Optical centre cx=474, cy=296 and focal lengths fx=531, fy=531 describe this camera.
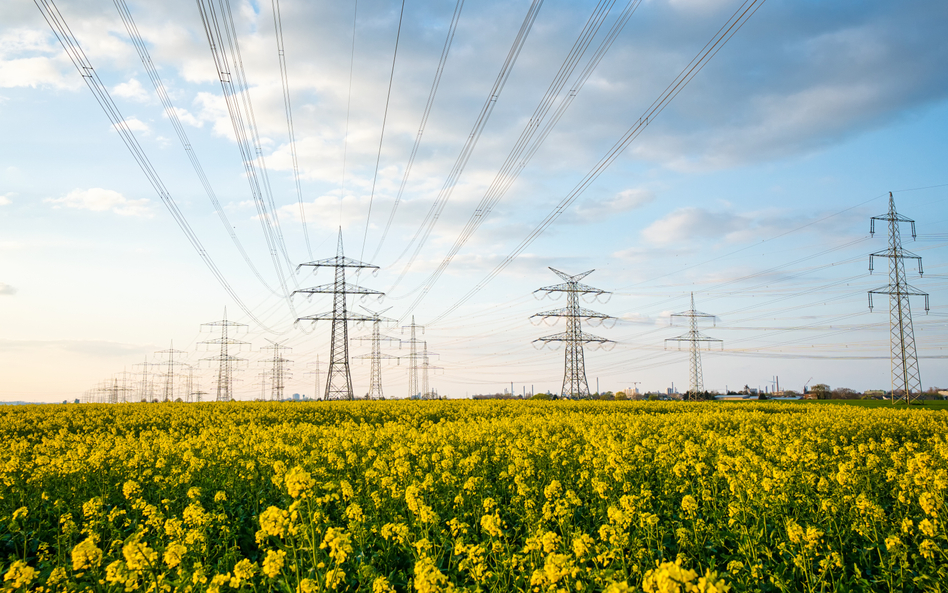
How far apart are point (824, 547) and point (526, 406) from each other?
22061 millimetres

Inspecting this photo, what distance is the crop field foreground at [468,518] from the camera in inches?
172

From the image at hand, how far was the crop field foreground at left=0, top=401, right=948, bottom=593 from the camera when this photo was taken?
4.36 m

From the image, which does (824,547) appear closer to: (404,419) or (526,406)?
(404,419)

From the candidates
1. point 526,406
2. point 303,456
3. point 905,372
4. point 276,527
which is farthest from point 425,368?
point 276,527

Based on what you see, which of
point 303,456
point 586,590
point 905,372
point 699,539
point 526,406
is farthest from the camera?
point 905,372

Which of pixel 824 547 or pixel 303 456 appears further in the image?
pixel 303 456

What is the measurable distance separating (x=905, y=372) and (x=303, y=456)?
51.0 metres

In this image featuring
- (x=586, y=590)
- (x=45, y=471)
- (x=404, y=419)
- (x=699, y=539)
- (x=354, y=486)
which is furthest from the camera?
(x=404, y=419)

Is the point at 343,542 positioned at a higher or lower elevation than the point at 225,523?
higher

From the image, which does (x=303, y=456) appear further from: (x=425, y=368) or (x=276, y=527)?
(x=425, y=368)

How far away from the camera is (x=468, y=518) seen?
6.75m

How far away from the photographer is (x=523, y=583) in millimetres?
4301

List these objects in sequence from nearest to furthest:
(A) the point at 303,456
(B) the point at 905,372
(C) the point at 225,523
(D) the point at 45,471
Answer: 1. (C) the point at 225,523
2. (D) the point at 45,471
3. (A) the point at 303,456
4. (B) the point at 905,372

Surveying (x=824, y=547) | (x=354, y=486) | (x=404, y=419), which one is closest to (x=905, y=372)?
(x=404, y=419)
